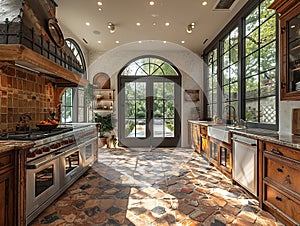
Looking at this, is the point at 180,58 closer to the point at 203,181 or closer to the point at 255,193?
the point at 203,181

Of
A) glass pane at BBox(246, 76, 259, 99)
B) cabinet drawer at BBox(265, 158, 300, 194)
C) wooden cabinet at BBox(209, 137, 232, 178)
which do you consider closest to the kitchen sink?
wooden cabinet at BBox(209, 137, 232, 178)

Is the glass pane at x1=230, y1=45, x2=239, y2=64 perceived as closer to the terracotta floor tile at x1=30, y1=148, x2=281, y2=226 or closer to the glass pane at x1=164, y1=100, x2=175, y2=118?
the terracotta floor tile at x1=30, y1=148, x2=281, y2=226

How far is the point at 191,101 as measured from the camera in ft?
24.1

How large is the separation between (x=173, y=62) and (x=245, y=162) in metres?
4.87

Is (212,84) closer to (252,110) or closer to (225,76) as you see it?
(225,76)

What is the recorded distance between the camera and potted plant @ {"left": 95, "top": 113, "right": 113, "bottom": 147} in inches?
272

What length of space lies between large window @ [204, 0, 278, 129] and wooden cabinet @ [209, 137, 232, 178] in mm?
645

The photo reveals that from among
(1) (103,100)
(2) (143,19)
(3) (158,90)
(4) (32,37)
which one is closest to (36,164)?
(4) (32,37)

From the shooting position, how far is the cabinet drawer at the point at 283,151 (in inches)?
82.4

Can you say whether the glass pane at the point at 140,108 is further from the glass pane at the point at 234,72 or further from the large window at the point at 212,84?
the glass pane at the point at 234,72

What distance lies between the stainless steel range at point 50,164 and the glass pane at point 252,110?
2984 mm

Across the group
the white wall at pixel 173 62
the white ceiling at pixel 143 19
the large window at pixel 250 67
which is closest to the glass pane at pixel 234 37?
the large window at pixel 250 67

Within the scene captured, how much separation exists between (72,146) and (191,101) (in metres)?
4.73


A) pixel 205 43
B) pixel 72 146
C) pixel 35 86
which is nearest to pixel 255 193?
pixel 72 146
